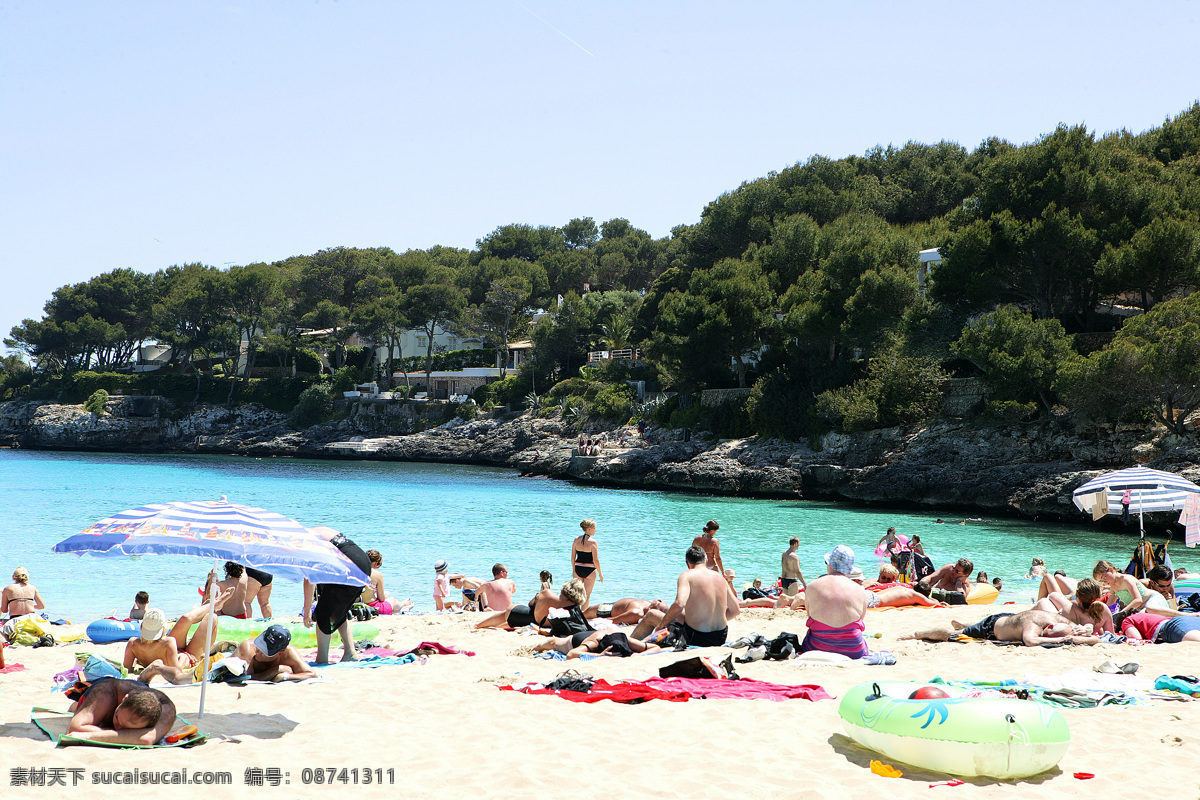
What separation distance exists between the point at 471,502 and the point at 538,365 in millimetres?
Answer: 29030

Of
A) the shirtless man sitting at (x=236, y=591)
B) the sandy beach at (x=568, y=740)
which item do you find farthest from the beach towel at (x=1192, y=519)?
the shirtless man sitting at (x=236, y=591)

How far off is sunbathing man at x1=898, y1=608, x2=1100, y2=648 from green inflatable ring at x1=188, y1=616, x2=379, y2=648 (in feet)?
19.9

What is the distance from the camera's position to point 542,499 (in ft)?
110

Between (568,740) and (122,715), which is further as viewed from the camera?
(568,740)

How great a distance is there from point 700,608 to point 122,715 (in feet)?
16.8

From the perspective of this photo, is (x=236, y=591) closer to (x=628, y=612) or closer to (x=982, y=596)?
(x=628, y=612)

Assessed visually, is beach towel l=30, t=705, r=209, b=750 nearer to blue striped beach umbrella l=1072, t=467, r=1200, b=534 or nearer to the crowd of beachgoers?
the crowd of beachgoers

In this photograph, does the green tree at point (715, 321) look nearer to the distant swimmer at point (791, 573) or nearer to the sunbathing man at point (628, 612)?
the distant swimmer at point (791, 573)

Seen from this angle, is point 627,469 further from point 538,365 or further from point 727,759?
point 727,759

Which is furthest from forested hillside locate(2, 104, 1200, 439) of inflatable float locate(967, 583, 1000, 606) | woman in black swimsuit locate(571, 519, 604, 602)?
woman in black swimsuit locate(571, 519, 604, 602)

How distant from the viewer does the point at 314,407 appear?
218 feet

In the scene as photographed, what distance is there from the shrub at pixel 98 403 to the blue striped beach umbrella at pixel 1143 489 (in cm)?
7326

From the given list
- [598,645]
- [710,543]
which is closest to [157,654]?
[598,645]

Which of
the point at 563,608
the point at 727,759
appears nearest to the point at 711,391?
the point at 563,608
